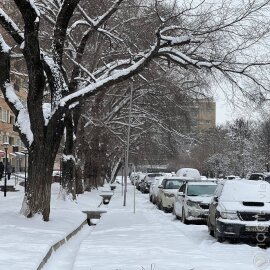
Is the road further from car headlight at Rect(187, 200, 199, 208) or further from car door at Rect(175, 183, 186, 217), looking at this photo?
car door at Rect(175, 183, 186, 217)

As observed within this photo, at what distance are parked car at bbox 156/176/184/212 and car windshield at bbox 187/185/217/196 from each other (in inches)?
188

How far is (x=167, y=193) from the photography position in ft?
84.2

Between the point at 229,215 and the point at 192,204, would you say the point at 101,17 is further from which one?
the point at 229,215

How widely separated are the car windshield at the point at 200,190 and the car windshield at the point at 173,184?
6435mm

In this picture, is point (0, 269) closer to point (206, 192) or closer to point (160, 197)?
point (206, 192)

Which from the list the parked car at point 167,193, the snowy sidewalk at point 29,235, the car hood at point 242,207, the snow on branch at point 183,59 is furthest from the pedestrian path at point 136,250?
the parked car at point 167,193

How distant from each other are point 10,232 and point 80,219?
5.66m

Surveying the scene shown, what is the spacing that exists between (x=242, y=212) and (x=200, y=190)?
23.1ft

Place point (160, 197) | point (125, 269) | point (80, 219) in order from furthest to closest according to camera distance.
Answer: point (160, 197)
point (80, 219)
point (125, 269)

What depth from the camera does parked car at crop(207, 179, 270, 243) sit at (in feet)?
42.7

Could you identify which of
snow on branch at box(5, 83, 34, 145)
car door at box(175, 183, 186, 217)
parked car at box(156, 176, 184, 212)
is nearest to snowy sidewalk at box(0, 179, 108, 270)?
snow on branch at box(5, 83, 34, 145)

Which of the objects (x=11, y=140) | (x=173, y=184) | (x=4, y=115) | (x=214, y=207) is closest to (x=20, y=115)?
(x=214, y=207)

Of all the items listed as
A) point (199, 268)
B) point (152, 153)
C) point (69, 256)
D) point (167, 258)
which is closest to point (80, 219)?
point (69, 256)

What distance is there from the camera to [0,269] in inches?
317
